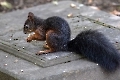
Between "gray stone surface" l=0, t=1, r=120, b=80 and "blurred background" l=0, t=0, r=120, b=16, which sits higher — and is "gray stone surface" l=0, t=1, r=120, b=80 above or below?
above

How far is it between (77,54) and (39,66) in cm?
49

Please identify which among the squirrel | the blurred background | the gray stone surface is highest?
the squirrel

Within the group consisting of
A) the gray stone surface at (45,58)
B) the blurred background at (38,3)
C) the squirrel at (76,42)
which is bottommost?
the blurred background at (38,3)

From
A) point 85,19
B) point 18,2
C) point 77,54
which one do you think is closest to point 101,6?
point 18,2

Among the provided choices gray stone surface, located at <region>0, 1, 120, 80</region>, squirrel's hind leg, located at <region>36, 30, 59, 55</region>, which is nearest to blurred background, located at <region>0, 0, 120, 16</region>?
gray stone surface, located at <region>0, 1, 120, 80</region>

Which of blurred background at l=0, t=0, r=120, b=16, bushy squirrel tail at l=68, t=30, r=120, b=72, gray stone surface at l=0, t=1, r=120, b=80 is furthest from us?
blurred background at l=0, t=0, r=120, b=16

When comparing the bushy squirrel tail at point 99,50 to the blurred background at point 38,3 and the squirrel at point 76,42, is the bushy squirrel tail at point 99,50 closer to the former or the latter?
the squirrel at point 76,42

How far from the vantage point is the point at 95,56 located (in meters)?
4.78

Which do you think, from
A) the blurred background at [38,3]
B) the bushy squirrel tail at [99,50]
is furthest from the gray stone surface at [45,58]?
the blurred background at [38,3]

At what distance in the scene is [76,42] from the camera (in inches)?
191

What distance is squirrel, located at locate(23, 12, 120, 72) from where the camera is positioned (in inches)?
186

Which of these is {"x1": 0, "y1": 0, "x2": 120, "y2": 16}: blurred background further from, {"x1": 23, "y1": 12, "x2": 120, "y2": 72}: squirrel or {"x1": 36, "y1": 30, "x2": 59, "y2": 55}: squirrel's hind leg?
{"x1": 36, "y1": 30, "x2": 59, "y2": 55}: squirrel's hind leg

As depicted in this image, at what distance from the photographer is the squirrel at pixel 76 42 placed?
186 inches

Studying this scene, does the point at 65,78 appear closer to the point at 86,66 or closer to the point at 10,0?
the point at 86,66
